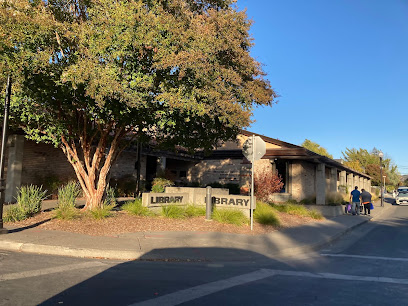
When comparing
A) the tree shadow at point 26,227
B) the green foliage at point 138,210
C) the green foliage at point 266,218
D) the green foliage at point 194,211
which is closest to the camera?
the tree shadow at point 26,227

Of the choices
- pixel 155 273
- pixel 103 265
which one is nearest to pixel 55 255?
pixel 103 265

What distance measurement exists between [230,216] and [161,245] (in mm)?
3792

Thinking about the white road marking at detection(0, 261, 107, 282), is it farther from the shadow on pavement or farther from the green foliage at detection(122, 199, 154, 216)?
the green foliage at detection(122, 199, 154, 216)

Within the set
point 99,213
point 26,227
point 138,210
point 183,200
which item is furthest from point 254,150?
point 26,227

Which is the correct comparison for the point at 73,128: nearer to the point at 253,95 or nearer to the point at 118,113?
the point at 118,113

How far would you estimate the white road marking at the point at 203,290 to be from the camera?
190 inches

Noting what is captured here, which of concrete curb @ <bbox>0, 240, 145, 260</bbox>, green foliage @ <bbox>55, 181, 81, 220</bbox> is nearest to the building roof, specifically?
green foliage @ <bbox>55, 181, 81, 220</bbox>

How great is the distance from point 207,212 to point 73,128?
5.48 metres

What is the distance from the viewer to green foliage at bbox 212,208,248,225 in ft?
38.4

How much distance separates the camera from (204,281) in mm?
6000

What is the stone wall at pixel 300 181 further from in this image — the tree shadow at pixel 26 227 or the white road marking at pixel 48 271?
the white road marking at pixel 48 271

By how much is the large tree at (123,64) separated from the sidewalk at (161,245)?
294cm

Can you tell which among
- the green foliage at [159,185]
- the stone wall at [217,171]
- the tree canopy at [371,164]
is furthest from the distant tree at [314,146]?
the green foliage at [159,185]

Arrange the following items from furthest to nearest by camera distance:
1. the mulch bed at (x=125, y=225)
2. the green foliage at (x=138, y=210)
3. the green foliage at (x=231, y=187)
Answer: the green foliage at (x=231, y=187), the green foliage at (x=138, y=210), the mulch bed at (x=125, y=225)
